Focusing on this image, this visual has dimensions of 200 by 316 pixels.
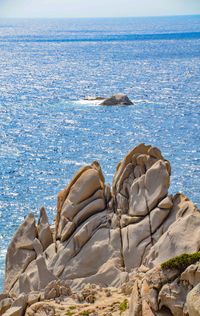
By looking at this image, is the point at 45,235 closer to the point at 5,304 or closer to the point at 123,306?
the point at 5,304

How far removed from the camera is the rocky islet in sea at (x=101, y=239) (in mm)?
29562

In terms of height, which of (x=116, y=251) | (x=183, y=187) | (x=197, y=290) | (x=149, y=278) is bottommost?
(x=183, y=187)

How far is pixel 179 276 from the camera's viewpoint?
844 inches

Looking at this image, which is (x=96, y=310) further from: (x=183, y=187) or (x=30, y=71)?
(x=30, y=71)

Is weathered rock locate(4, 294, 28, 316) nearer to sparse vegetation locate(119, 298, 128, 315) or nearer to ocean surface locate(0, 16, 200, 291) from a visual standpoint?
sparse vegetation locate(119, 298, 128, 315)

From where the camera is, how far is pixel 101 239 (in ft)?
112

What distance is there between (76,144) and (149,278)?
6189 cm

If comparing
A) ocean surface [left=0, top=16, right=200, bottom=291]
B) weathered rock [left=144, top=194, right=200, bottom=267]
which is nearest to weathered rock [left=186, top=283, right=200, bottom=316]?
weathered rock [left=144, top=194, right=200, bottom=267]

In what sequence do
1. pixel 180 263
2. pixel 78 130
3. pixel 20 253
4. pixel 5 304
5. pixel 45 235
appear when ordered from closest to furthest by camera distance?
pixel 180 263 → pixel 5 304 → pixel 20 253 → pixel 45 235 → pixel 78 130

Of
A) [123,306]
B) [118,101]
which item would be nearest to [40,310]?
[123,306]

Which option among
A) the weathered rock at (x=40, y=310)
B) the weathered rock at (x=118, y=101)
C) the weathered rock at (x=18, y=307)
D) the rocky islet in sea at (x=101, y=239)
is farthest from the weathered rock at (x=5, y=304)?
the weathered rock at (x=118, y=101)

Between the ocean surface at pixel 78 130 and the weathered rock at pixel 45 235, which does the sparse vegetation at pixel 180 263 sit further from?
the ocean surface at pixel 78 130

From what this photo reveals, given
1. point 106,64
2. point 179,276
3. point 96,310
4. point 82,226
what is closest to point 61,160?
point 82,226

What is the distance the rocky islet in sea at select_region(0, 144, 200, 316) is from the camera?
1164 inches
